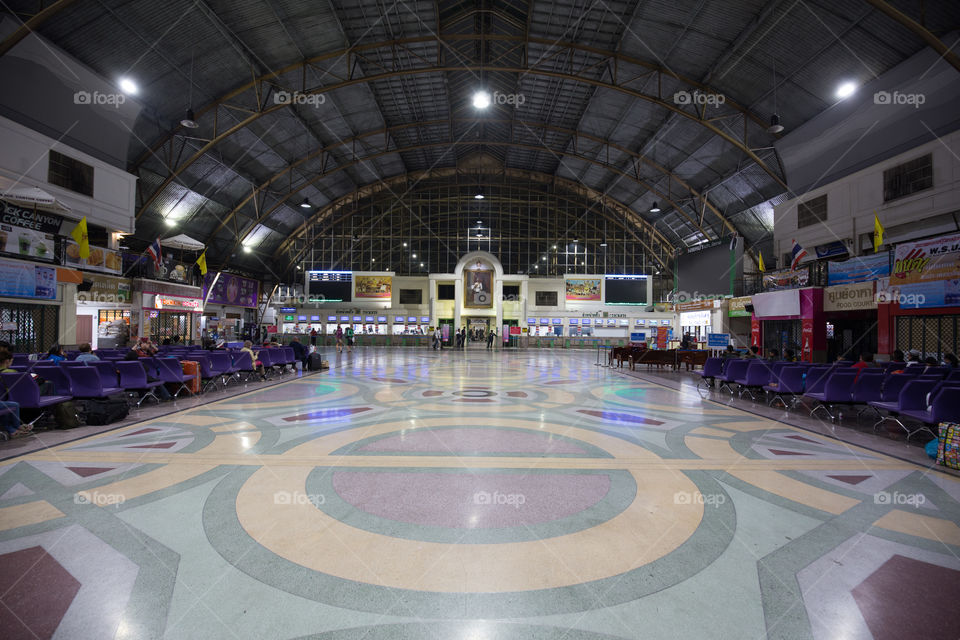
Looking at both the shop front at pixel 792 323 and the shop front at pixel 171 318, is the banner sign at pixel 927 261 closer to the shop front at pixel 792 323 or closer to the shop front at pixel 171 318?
the shop front at pixel 792 323

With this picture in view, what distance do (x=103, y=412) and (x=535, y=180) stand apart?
35029 mm

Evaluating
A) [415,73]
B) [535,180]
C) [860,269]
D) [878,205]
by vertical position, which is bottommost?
[860,269]

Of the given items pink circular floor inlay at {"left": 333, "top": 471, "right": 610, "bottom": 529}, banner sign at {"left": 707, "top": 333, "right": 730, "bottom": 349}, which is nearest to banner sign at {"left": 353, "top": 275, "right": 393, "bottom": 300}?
banner sign at {"left": 707, "top": 333, "right": 730, "bottom": 349}

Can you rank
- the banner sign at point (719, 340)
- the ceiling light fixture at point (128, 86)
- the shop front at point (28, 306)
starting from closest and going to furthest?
1. the shop front at point (28, 306)
2. the banner sign at point (719, 340)
3. the ceiling light fixture at point (128, 86)

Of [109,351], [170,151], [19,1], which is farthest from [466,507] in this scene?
[170,151]

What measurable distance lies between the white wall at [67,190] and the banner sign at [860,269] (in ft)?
99.5

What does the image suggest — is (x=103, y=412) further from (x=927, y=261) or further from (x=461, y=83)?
(x=461, y=83)

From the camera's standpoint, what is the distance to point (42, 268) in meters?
14.0

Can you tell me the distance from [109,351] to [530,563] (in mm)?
12849

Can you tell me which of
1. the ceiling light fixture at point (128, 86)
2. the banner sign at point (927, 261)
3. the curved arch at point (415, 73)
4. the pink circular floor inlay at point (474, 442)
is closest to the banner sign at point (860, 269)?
the banner sign at point (927, 261)

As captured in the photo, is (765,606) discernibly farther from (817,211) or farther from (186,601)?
(817,211)

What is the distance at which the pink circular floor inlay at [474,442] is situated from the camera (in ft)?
16.9

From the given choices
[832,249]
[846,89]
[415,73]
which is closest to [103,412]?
[415,73]

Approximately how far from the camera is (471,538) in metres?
2.89
